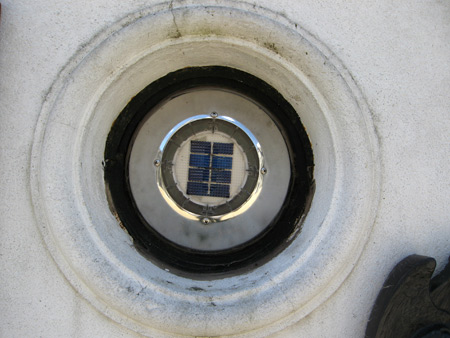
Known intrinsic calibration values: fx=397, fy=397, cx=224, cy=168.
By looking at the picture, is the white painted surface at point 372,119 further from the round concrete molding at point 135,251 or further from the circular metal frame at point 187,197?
the circular metal frame at point 187,197

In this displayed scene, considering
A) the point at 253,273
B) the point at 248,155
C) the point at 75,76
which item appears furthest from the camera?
the point at 248,155

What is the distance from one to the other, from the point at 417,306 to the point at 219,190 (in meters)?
1.81

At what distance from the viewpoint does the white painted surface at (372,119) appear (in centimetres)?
299

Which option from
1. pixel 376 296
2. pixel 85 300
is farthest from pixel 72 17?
pixel 376 296

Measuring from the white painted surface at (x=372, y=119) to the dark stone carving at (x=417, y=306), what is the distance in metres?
0.23

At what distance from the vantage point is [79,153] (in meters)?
3.03

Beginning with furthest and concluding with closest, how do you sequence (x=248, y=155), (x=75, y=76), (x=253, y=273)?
1. (x=248, y=155)
2. (x=253, y=273)
3. (x=75, y=76)

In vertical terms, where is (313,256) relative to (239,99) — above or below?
below

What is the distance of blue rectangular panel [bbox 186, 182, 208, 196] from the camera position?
3625 millimetres

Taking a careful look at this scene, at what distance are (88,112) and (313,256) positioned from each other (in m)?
2.04

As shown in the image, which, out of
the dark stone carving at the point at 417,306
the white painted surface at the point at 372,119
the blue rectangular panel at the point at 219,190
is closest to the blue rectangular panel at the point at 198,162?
the blue rectangular panel at the point at 219,190

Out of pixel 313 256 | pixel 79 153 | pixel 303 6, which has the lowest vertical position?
pixel 313 256

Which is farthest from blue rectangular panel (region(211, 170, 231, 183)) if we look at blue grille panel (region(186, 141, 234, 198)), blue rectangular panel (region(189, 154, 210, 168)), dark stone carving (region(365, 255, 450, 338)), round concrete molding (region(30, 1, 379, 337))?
dark stone carving (region(365, 255, 450, 338))

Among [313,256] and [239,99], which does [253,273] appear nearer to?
[313,256]
